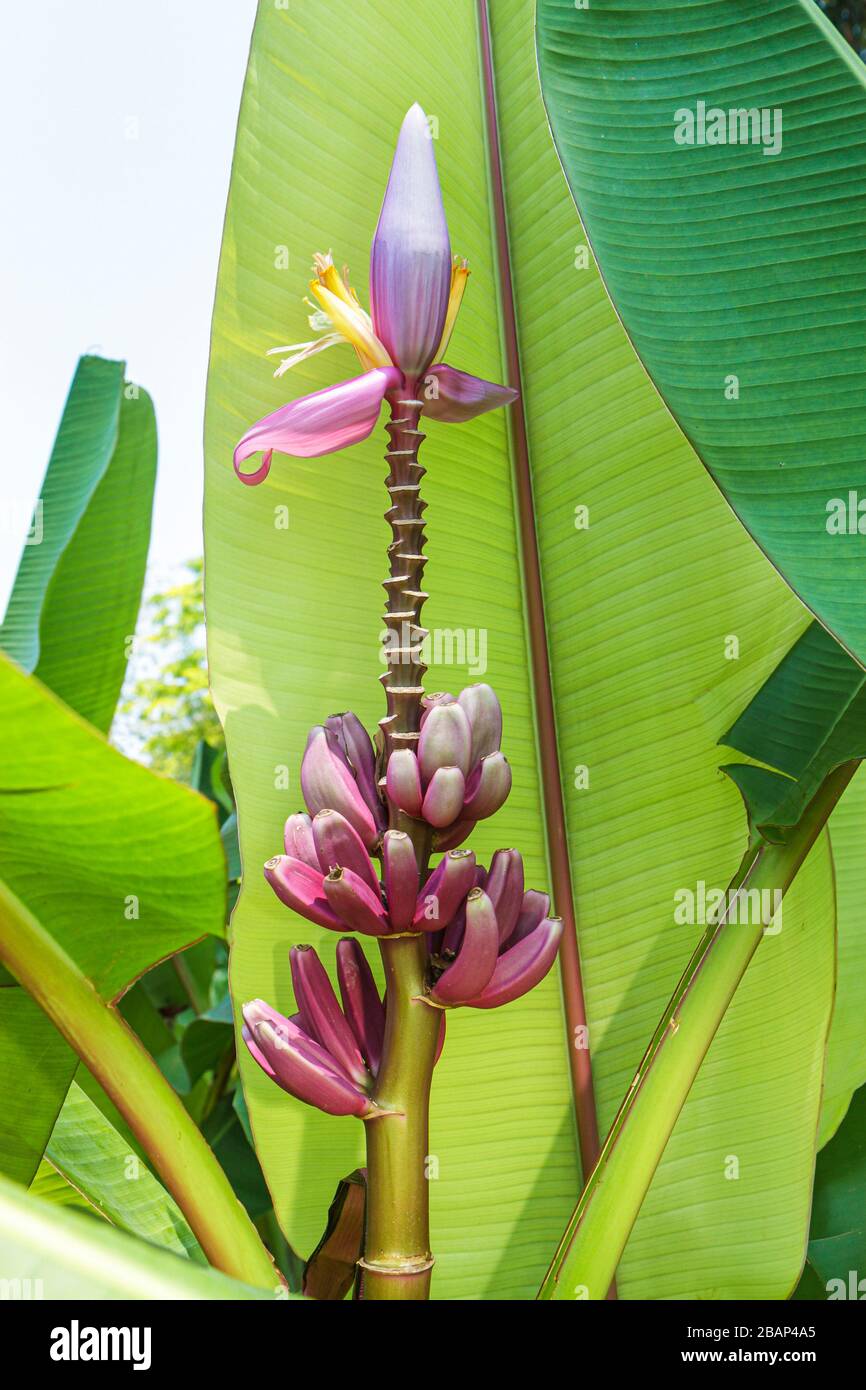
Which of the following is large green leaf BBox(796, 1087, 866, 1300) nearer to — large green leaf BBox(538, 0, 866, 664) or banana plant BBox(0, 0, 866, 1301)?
banana plant BBox(0, 0, 866, 1301)

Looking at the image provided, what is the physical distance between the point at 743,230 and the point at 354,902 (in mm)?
394

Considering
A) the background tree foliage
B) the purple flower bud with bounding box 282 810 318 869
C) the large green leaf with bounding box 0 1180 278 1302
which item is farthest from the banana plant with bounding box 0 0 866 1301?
the background tree foliage

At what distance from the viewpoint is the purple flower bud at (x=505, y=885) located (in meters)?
0.57

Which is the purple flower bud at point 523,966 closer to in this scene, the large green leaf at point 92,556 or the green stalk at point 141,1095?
the green stalk at point 141,1095

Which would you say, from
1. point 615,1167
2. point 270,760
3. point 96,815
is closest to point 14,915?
point 96,815

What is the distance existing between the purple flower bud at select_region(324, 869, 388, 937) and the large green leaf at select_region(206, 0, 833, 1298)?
0.19 meters

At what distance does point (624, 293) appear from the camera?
53 centimetres

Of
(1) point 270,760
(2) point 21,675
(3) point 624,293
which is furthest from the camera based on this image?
(1) point 270,760

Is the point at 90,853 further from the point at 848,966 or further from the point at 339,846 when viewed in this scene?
the point at 848,966

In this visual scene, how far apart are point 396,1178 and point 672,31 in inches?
24.2

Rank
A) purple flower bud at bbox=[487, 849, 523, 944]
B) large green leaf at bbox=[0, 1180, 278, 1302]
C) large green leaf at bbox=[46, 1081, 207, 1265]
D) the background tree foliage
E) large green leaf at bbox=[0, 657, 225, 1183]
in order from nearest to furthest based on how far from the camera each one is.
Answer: large green leaf at bbox=[0, 1180, 278, 1302]
large green leaf at bbox=[0, 657, 225, 1183]
purple flower bud at bbox=[487, 849, 523, 944]
large green leaf at bbox=[46, 1081, 207, 1265]
the background tree foliage

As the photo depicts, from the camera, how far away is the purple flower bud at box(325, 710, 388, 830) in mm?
575
